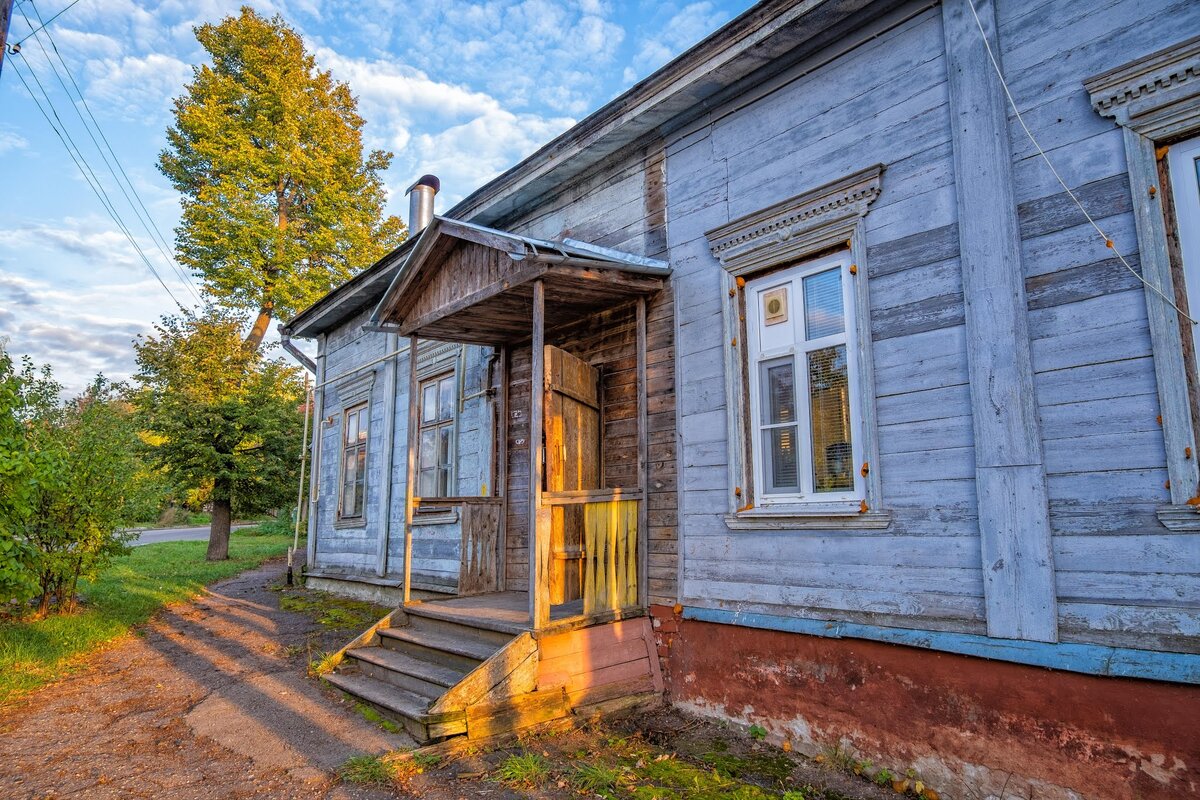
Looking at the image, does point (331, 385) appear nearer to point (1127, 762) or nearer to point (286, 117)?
point (1127, 762)

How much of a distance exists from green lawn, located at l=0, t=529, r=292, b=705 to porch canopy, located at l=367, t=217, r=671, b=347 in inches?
168

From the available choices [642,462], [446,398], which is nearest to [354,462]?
[446,398]

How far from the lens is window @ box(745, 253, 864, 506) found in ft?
14.2

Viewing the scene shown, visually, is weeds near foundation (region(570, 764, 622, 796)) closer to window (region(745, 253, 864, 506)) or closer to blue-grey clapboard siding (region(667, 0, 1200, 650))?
blue-grey clapboard siding (region(667, 0, 1200, 650))

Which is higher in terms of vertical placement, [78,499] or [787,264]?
[787,264]

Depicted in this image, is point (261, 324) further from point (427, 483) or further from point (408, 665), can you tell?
point (408, 665)

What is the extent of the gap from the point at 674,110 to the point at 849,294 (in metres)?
2.23

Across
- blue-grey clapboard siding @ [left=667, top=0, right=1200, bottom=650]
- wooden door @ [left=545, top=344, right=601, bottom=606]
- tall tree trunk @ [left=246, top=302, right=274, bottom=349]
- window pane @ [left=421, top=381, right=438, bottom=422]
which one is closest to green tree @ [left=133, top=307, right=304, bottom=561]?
tall tree trunk @ [left=246, top=302, right=274, bottom=349]

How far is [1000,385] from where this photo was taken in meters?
3.57

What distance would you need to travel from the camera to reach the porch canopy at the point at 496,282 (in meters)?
5.00

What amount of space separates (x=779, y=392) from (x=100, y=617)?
8539 mm

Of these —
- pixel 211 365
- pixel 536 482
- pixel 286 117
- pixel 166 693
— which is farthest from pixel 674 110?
pixel 286 117

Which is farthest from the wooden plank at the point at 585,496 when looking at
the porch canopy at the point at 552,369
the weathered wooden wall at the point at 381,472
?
→ the weathered wooden wall at the point at 381,472

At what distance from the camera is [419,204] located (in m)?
12.1
